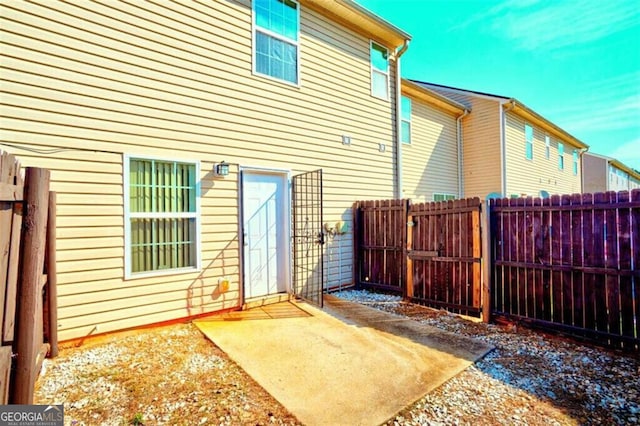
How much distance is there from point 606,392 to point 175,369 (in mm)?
4052

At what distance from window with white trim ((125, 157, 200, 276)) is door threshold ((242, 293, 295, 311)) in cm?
111

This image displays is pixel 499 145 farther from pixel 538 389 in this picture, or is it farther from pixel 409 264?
pixel 538 389

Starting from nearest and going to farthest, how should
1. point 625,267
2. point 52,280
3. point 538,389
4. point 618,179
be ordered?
1. point 538,389
2. point 52,280
3. point 625,267
4. point 618,179

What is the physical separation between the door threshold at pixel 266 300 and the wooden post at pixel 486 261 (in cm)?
317

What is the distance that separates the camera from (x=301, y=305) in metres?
5.52

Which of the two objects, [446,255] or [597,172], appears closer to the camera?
[446,255]

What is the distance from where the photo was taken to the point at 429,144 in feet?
35.6

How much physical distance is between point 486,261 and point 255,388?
377 cm

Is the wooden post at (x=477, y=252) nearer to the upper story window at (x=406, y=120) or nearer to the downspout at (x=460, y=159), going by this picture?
the upper story window at (x=406, y=120)

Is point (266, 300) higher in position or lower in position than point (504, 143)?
lower

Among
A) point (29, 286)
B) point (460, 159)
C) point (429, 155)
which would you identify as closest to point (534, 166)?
point (460, 159)

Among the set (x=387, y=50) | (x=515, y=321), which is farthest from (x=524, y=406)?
(x=387, y=50)

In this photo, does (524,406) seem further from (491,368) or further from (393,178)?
(393,178)

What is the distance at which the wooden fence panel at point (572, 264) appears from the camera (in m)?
3.65
